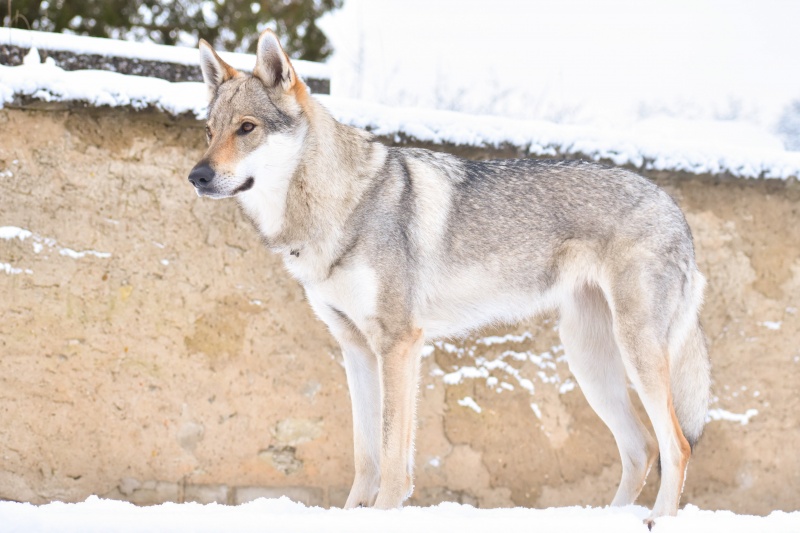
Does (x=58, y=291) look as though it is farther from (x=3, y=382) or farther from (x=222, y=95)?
(x=222, y=95)

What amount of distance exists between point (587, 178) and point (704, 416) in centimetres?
121

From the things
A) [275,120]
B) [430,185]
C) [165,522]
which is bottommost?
[165,522]

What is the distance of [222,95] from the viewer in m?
3.45

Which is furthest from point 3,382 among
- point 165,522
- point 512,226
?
point 512,226

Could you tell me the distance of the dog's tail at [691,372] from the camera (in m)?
3.83

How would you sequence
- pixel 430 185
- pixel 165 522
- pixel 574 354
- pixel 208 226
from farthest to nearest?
pixel 208 226 < pixel 574 354 < pixel 430 185 < pixel 165 522

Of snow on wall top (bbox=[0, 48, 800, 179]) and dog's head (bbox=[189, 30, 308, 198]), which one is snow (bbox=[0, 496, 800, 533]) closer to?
dog's head (bbox=[189, 30, 308, 198])

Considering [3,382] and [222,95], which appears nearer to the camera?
[222,95]

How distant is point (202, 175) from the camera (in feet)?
10.1

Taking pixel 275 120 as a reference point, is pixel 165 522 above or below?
below

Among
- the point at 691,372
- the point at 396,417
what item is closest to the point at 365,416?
the point at 396,417

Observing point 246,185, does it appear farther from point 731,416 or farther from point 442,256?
point 731,416

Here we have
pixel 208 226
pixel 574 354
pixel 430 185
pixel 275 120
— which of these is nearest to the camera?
pixel 275 120

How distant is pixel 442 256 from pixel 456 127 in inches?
45.2
